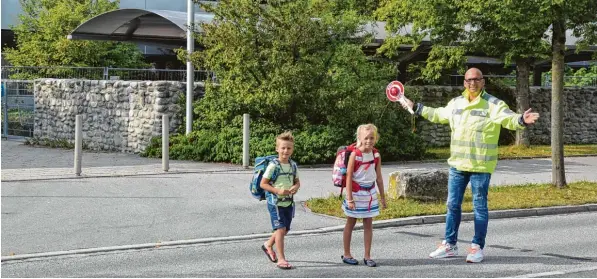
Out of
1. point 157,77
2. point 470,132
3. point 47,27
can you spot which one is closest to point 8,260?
point 470,132

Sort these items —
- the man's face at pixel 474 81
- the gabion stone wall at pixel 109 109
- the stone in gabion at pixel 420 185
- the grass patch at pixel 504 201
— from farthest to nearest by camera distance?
the gabion stone wall at pixel 109 109 → the stone in gabion at pixel 420 185 → the grass patch at pixel 504 201 → the man's face at pixel 474 81

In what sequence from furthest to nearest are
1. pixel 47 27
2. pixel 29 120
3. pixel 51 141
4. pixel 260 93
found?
pixel 47 27 → pixel 29 120 → pixel 51 141 → pixel 260 93

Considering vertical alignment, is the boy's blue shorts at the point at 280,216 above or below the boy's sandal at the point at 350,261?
above

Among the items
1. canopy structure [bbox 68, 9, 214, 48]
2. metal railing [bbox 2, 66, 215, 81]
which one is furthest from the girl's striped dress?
metal railing [bbox 2, 66, 215, 81]

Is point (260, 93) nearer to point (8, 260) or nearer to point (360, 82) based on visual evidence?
point (360, 82)

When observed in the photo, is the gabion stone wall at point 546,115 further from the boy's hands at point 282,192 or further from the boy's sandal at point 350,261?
the boy's hands at point 282,192

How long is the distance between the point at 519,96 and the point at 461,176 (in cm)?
1680

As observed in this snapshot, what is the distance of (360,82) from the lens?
19906 mm

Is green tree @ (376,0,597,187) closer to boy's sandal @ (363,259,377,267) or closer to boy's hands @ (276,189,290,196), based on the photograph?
boy's sandal @ (363,259,377,267)

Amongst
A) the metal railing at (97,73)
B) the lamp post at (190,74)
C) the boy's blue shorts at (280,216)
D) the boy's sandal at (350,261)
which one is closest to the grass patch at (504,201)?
the boy's sandal at (350,261)

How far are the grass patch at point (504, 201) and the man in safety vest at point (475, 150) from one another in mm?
2463

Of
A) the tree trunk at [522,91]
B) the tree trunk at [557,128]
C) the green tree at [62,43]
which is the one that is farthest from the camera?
the green tree at [62,43]

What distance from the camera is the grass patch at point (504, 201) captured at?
12.3m

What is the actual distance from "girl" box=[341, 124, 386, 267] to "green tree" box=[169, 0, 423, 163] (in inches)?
383
